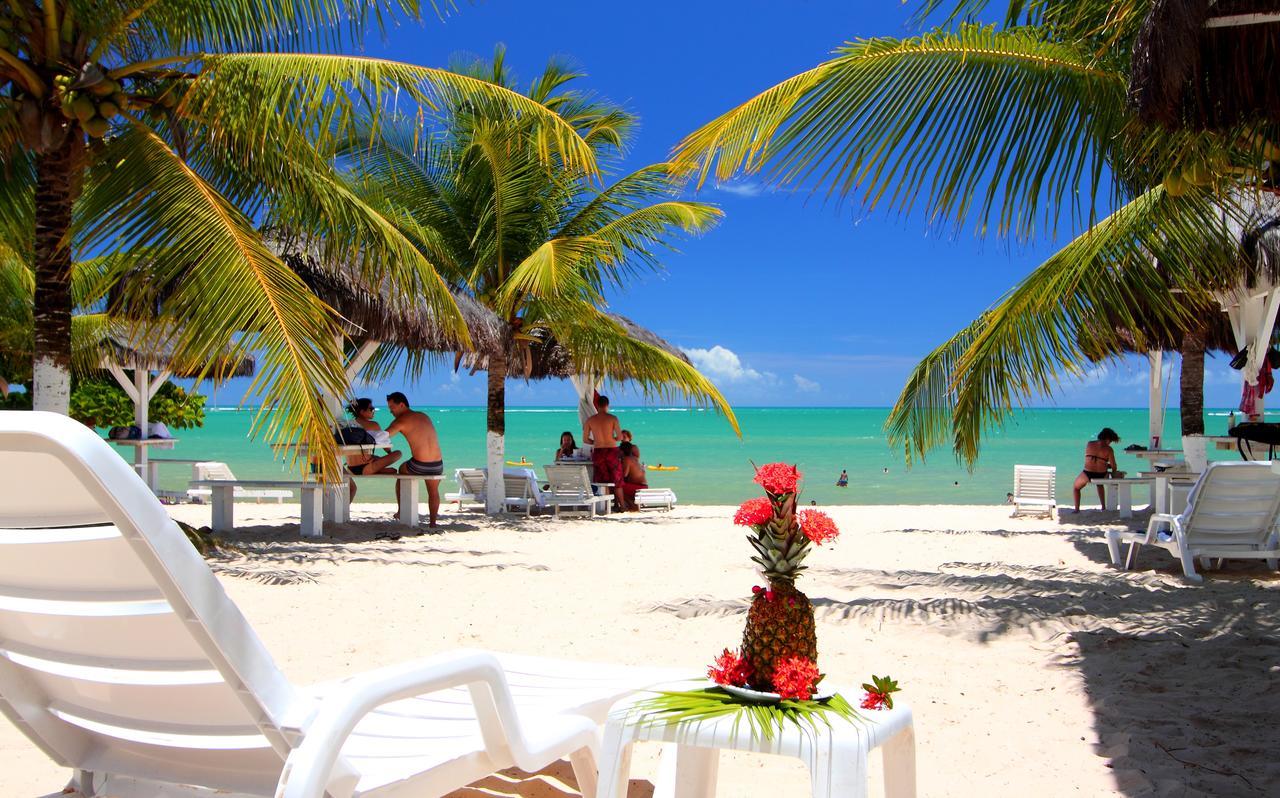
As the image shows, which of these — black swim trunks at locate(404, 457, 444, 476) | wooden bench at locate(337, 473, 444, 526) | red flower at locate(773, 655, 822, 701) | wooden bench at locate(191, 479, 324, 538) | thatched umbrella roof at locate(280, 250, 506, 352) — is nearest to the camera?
red flower at locate(773, 655, 822, 701)

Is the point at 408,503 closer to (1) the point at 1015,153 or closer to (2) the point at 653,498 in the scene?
(2) the point at 653,498

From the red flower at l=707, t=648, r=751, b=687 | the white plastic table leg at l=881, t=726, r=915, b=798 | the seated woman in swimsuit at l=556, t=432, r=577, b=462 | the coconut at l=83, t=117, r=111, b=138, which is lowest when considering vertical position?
the white plastic table leg at l=881, t=726, r=915, b=798

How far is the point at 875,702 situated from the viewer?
1.90 meters

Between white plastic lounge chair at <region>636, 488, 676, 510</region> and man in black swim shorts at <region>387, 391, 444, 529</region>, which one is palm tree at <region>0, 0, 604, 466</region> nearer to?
man in black swim shorts at <region>387, 391, 444, 529</region>

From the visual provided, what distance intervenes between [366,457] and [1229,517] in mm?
7525

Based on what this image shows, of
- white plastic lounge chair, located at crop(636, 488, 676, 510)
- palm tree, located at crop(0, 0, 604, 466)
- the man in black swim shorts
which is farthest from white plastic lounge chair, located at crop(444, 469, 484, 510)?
palm tree, located at crop(0, 0, 604, 466)

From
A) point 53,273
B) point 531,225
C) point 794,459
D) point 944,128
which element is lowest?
point 794,459

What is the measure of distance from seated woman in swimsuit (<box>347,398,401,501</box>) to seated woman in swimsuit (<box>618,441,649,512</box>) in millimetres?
4541

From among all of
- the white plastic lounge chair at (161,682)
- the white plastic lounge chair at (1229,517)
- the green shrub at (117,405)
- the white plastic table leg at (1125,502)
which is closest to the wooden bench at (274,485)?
the white plastic lounge chair at (1229,517)

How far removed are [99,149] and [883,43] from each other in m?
5.18

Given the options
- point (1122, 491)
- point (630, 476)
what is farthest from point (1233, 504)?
point (630, 476)

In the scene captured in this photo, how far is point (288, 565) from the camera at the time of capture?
Answer: 7.22 meters

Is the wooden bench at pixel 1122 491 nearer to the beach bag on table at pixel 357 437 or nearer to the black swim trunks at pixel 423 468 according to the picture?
the black swim trunks at pixel 423 468

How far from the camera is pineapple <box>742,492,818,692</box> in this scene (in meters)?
1.91
